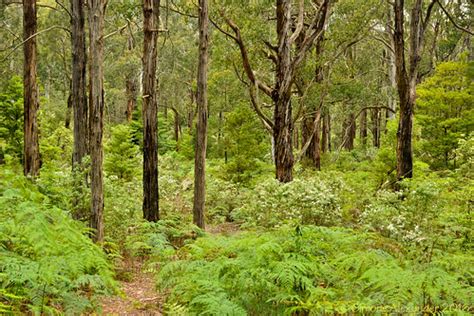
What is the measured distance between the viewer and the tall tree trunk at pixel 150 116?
9.38 metres

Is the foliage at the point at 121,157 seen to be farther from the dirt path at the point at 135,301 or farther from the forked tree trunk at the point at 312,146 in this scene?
the dirt path at the point at 135,301

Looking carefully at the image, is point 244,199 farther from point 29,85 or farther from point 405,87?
point 29,85

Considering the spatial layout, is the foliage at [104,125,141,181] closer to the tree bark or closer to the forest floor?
the forest floor

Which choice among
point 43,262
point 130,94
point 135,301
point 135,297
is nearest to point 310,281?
point 135,301

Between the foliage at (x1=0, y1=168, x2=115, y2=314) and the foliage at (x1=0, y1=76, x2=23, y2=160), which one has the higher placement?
the foliage at (x1=0, y1=76, x2=23, y2=160)

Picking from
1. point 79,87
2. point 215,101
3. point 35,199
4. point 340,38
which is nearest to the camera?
point 35,199

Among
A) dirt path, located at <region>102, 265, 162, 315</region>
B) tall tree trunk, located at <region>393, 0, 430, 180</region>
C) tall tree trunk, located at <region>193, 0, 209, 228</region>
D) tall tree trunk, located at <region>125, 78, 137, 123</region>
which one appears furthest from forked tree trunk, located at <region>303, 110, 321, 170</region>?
tall tree trunk, located at <region>125, 78, 137, 123</region>

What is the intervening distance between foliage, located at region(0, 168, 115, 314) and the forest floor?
0.48m

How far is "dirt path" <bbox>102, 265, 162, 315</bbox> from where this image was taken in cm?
531

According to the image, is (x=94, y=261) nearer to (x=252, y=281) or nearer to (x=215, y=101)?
(x=252, y=281)

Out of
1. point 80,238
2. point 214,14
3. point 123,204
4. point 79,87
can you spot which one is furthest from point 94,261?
point 214,14

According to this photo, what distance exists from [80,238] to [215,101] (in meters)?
23.7

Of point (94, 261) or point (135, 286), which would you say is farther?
point (135, 286)

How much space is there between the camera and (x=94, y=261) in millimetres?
4348
